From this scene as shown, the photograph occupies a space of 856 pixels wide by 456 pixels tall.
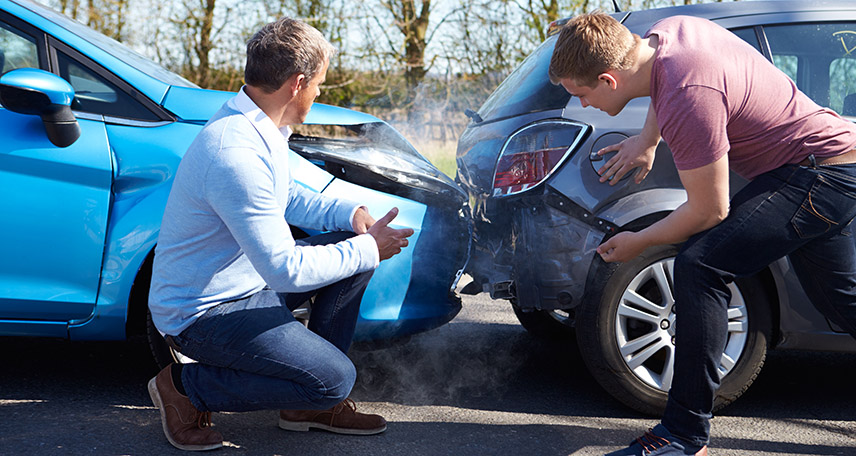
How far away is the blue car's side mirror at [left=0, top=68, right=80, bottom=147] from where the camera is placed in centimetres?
252

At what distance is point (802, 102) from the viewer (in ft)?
7.82

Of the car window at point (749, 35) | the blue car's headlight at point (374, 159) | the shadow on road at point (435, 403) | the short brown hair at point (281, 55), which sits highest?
the car window at point (749, 35)

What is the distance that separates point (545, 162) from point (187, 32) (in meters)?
10.1

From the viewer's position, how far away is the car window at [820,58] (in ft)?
9.79

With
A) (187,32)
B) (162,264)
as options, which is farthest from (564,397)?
(187,32)

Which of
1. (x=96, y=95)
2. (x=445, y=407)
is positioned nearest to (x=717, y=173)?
(x=445, y=407)

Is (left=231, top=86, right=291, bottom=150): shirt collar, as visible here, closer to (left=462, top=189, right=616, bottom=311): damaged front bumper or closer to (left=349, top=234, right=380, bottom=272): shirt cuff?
(left=349, top=234, right=380, bottom=272): shirt cuff

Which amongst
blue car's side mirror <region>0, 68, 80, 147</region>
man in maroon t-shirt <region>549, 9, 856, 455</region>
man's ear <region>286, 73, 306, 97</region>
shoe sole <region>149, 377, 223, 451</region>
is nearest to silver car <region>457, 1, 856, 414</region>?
man in maroon t-shirt <region>549, 9, 856, 455</region>

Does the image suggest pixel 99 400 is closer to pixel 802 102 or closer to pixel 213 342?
pixel 213 342

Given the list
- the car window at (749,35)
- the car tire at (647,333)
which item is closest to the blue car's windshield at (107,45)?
the car tire at (647,333)

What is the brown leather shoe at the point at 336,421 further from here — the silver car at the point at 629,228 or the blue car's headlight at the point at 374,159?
the blue car's headlight at the point at 374,159

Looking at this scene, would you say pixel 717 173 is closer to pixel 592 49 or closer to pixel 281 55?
pixel 592 49

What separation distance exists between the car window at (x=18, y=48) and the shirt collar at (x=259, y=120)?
0.99m

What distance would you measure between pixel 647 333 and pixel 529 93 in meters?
1.04
